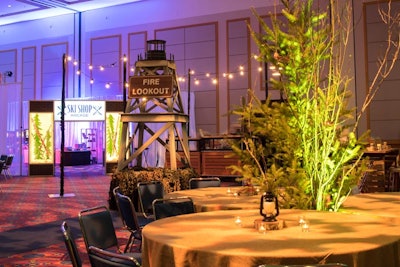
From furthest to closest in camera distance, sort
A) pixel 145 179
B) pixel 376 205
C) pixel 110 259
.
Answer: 1. pixel 145 179
2. pixel 376 205
3. pixel 110 259

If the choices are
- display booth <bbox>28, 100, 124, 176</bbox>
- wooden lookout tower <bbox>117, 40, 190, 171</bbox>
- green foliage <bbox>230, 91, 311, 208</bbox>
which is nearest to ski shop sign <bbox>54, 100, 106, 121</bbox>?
display booth <bbox>28, 100, 124, 176</bbox>

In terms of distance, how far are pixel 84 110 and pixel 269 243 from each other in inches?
537

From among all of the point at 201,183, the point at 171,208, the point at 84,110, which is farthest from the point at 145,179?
the point at 84,110

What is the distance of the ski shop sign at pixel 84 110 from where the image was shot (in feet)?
49.9

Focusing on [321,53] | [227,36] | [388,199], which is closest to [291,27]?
[321,53]

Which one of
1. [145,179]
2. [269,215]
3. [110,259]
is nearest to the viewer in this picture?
[110,259]

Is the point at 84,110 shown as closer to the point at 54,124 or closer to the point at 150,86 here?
the point at 54,124

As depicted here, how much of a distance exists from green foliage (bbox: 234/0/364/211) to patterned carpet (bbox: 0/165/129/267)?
82.4 inches

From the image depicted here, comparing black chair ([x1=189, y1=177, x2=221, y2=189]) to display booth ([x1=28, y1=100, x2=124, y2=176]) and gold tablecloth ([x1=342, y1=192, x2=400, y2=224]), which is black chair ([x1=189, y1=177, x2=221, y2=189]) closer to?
gold tablecloth ([x1=342, y1=192, x2=400, y2=224])

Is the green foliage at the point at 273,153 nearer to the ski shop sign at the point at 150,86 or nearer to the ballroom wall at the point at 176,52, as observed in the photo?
the ski shop sign at the point at 150,86

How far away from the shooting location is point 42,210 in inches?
308

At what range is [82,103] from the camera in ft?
50.1

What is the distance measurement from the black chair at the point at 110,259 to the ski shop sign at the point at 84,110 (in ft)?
43.4

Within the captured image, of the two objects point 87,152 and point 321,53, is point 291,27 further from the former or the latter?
point 87,152
